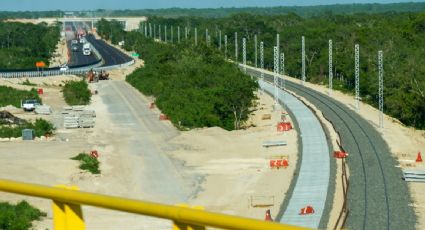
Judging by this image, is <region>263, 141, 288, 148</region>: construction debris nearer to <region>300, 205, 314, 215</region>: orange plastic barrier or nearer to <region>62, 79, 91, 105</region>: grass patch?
<region>300, 205, 314, 215</region>: orange plastic barrier

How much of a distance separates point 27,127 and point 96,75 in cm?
4996

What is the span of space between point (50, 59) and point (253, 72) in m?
48.2

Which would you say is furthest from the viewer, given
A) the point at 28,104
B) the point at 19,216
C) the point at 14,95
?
the point at 14,95

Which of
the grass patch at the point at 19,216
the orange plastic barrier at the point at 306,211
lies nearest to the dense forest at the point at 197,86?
the orange plastic barrier at the point at 306,211

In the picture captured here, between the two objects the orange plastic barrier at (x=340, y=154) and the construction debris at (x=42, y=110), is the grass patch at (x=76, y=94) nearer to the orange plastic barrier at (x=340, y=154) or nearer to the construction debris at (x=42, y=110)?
the construction debris at (x=42, y=110)

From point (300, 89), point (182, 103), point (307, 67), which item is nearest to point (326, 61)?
point (307, 67)

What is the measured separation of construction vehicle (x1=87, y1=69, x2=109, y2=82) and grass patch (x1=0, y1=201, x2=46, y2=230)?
3071 inches

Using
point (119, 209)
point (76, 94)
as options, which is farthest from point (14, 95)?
point (119, 209)

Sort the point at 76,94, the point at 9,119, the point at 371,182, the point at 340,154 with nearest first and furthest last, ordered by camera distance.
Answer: the point at 371,182, the point at 340,154, the point at 9,119, the point at 76,94

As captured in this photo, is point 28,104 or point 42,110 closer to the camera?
point 42,110

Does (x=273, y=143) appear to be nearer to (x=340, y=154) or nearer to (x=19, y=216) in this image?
(x=340, y=154)

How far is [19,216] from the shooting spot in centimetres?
2809

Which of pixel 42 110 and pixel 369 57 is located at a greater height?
pixel 369 57

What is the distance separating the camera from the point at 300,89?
9394 centimetres
